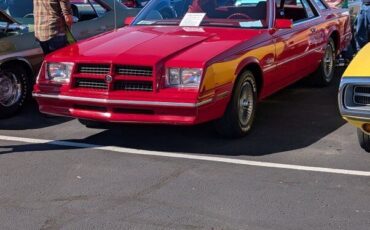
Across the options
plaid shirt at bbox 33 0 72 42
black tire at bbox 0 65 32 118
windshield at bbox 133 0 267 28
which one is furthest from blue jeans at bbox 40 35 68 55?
windshield at bbox 133 0 267 28

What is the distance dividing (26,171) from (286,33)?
3.31 meters

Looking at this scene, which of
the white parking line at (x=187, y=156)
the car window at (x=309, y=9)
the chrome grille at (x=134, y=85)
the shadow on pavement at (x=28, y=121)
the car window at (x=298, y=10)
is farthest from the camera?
the car window at (x=309, y=9)

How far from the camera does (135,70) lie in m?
5.30

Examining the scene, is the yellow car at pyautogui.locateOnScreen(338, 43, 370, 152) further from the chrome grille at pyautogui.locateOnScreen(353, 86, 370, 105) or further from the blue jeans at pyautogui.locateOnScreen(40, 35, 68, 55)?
the blue jeans at pyautogui.locateOnScreen(40, 35, 68, 55)

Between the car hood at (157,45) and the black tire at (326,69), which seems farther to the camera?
the black tire at (326,69)

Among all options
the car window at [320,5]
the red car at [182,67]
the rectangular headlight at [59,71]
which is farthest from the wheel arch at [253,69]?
the car window at [320,5]

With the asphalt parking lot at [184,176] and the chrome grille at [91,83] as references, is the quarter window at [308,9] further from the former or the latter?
the chrome grille at [91,83]

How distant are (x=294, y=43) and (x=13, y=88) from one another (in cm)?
342

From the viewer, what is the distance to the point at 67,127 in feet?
22.0

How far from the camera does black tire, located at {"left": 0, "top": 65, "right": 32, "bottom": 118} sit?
276 inches

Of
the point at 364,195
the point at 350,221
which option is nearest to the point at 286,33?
the point at 364,195

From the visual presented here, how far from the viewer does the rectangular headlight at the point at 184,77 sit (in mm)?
5164

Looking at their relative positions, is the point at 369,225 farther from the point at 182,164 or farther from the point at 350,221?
the point at 182,164

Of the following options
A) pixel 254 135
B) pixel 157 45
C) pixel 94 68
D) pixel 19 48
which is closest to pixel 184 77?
pixel 157 45
